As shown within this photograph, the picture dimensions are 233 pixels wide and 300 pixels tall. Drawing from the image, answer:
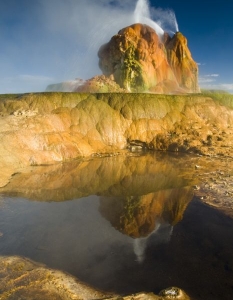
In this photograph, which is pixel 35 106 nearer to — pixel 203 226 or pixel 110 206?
pixel 110 206

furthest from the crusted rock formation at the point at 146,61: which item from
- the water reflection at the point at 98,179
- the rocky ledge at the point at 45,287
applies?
the rocky ledge at the point at 45,287

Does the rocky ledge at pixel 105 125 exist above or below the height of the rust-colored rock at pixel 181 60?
below

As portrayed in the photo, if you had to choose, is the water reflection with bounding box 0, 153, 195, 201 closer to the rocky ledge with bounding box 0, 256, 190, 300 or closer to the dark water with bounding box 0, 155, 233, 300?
the dark water with bounding box 0, 155, 233, 300

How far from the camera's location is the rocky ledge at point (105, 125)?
36.4 metres

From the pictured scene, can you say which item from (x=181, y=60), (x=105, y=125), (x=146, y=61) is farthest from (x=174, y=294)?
(x=181, y=60)

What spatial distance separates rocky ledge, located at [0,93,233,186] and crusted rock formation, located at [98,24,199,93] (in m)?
23.2

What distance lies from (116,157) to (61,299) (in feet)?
100

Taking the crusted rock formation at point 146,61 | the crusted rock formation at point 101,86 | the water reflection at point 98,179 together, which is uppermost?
the crusted rock formation at point 146,61

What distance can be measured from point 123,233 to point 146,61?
2622 inches

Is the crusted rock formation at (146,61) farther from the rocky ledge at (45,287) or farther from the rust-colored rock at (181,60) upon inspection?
the rocky ledge at (45,287)

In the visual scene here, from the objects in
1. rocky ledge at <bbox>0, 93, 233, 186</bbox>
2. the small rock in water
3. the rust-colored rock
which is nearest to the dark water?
the small rock in water

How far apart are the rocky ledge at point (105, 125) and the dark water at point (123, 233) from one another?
9116mm

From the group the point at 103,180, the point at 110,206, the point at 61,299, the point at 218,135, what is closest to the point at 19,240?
the point at 61,299

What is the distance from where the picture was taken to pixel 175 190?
24562 millimetres
